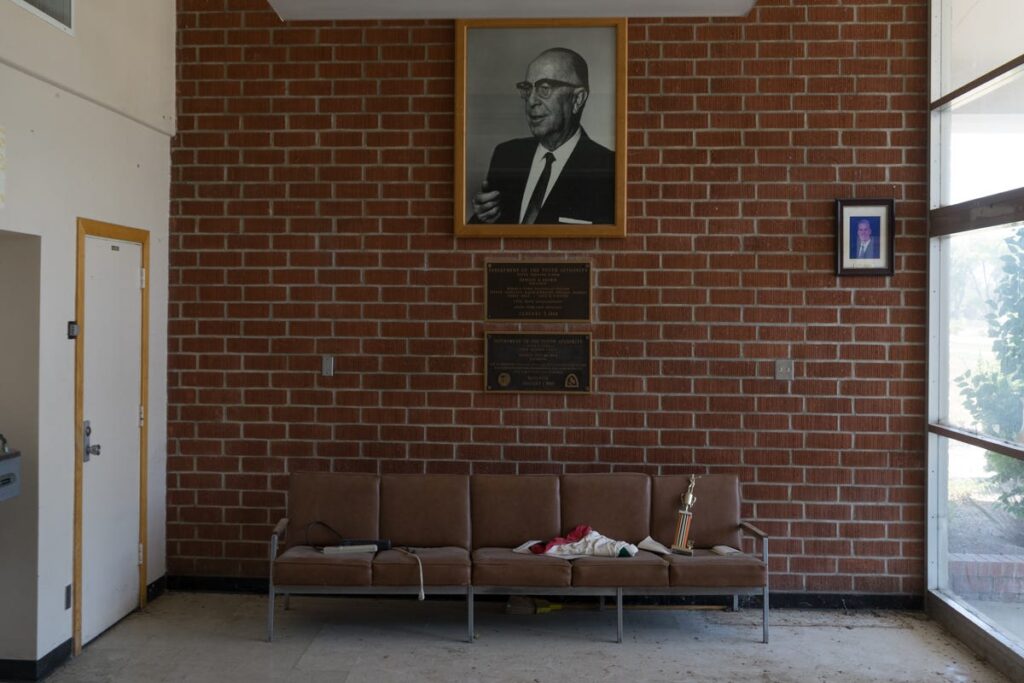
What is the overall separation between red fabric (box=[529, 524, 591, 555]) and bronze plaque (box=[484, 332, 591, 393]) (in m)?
0.86

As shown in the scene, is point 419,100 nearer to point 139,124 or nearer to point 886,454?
point 139,124

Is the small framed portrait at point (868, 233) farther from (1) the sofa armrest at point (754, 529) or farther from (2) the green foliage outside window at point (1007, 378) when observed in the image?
(1) the sofa armrest at point (754, 529)

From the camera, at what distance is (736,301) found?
5.86 metres

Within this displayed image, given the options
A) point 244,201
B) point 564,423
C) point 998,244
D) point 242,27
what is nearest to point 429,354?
point 564,423

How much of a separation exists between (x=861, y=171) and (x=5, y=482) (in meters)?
4.96

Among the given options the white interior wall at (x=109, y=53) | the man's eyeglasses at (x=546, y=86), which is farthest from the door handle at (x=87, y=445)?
the man's eyeglasses at (x=546, y=86)

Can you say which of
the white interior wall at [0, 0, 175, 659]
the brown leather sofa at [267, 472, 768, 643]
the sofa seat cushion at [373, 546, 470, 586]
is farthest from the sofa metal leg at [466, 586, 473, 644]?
the white interior wall at [0, 0, 175, 659]

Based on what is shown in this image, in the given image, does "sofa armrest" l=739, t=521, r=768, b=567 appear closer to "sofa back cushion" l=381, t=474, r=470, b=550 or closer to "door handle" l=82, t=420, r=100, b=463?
"sofa back cushion" l=381, t=474, r=470, b=550

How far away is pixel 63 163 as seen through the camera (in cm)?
474

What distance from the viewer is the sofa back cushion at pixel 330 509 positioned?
554cm

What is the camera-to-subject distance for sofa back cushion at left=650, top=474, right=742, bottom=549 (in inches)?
219

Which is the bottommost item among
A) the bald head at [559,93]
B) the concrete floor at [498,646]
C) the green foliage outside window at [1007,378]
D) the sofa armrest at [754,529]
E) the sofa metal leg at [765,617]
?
the concrete floor at [498,646]

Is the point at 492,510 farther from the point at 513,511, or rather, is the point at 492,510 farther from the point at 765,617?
the point at 765,617

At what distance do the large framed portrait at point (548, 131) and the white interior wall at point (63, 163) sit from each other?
1.87 meters
